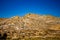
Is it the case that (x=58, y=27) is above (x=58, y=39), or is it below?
above

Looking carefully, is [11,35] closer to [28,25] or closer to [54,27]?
[28,25]

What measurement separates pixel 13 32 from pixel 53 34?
16.8ft

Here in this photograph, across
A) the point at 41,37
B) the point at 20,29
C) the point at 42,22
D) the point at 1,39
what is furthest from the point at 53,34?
the point at 1,39

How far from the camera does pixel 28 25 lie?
54.9 feet

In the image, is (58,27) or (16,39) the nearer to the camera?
(16,39)

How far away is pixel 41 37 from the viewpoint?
15.0 metres

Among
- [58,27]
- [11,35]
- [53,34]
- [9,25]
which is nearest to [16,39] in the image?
[11,35]

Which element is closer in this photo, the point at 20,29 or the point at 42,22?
the point at 20,29

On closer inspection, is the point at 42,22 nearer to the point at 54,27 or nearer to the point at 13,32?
the point at 54,27

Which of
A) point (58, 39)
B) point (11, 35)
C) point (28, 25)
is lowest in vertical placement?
point (58, 39)

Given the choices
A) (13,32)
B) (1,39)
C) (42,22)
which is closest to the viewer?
(1,39)

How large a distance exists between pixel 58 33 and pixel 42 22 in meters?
3.24

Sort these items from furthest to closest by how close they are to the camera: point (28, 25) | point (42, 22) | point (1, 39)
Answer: point (42, 22) < point (28, 25) < point (1, 39)

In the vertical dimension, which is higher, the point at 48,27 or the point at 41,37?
the point at 48,27
